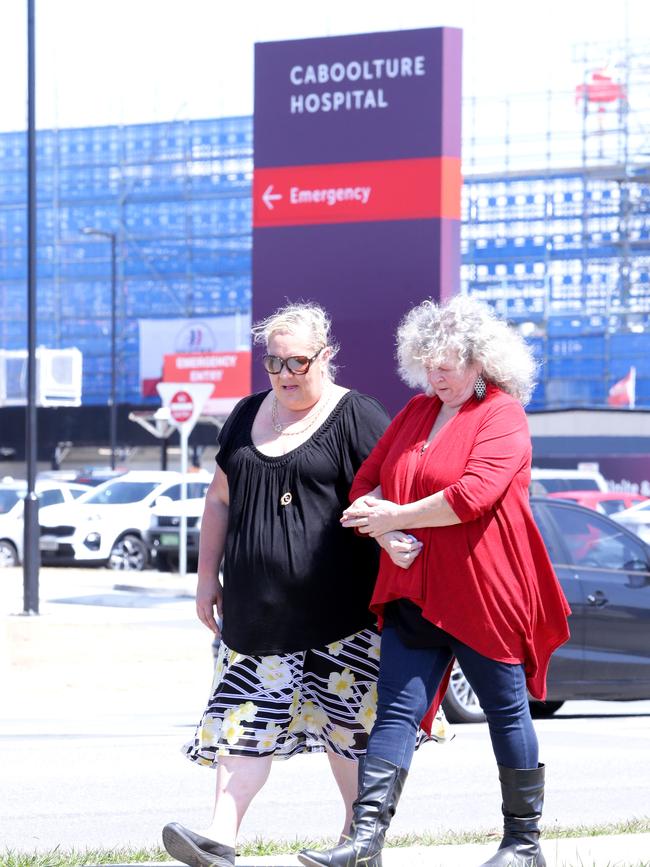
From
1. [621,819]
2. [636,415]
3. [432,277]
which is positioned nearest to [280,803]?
[621,819]

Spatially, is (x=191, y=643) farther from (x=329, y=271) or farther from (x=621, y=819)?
(x=329, y=271)

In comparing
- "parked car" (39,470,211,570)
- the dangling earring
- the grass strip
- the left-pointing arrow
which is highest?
the left-pointing arrow

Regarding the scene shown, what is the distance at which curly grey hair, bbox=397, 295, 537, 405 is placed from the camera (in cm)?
452

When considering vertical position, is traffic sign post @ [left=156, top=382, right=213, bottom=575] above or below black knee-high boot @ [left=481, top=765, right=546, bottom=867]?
above

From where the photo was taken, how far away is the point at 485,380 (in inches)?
180

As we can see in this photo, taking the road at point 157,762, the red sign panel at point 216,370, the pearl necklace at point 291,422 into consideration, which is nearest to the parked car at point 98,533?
the road at point 157,762

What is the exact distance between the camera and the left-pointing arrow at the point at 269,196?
23.0 metres

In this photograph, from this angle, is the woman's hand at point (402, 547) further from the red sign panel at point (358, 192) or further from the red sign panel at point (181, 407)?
the red sign panel at point (181, 407)

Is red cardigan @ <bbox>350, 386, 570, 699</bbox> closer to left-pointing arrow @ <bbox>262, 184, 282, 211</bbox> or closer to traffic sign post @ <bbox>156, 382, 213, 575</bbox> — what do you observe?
traffic sign post @ <bbox>156, 382, 213, 575</bbox>

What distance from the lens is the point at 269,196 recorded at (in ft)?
75.6

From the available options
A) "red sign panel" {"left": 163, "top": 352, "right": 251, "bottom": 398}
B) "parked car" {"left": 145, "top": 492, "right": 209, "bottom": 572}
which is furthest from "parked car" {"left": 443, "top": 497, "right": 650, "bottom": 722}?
"red sign panel" {"left": 163, "top": 352, "right": 251, "bottom": 398}

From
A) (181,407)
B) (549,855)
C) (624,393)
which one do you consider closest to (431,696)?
(549,855)

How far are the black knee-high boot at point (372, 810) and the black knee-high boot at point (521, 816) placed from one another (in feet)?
1.08

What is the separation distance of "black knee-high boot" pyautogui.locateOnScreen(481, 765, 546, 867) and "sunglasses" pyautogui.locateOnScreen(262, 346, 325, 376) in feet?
4.33
